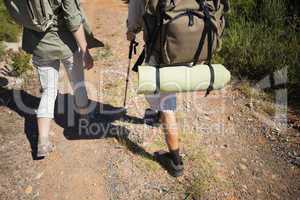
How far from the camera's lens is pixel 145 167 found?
12.9 ft

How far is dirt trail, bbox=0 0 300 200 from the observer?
3.67 metres

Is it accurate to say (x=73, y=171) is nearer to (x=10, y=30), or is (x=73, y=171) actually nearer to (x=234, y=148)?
(x=234, y=148)

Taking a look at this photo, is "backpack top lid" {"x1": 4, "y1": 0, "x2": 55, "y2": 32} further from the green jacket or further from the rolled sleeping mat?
the rolled sleeping mat

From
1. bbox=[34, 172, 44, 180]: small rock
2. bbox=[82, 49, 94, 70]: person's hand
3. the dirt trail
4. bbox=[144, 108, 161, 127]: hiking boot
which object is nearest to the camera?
bbox=[82, 49, 94, 70]: person's hand

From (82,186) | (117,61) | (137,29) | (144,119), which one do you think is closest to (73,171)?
(82,186)

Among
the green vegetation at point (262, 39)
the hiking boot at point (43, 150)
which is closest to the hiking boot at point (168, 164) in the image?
the hiking boot at point (43, 150)

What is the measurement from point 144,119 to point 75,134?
0.81m

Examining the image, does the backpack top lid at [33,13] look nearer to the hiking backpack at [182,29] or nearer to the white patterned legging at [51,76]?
the white patterned legging at [51,76]

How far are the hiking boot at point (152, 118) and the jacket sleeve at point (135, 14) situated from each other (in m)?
1.51

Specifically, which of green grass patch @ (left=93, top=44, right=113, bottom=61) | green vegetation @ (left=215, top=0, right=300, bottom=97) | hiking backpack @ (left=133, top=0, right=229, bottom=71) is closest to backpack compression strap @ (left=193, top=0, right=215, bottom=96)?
hiking backpack @ (left=133, top=0, right=229, bottom=71)

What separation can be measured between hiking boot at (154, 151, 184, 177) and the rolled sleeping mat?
3.11ft

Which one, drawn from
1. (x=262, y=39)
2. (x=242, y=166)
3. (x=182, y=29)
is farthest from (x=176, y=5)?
(x=262, y=39)

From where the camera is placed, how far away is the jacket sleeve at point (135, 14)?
10.0 ft

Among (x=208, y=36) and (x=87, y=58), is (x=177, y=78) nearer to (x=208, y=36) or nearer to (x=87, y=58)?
(x=208, y=36)
